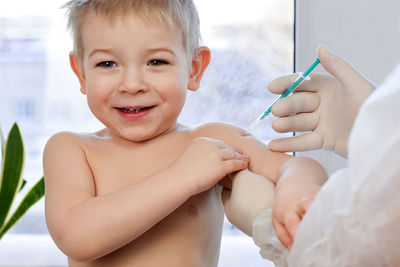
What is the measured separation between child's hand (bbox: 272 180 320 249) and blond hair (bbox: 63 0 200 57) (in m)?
0.45

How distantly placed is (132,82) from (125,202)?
0.24 m

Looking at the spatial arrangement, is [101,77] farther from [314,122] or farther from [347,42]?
[347,42]

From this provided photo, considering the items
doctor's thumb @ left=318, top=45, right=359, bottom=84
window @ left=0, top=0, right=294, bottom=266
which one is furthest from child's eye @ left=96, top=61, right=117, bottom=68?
window @ left=0, top=0, right=294, bottom=266

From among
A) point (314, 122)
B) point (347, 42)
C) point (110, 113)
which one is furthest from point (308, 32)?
point (110, 113)

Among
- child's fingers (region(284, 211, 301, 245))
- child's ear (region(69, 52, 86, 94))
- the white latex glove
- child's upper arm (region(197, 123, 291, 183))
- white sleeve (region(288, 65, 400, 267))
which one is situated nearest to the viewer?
white sleeve (region(288, 65, 400, 267))

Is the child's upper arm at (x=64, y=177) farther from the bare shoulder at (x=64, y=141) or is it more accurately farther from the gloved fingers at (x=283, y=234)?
the gloved fingers at (x=283, y=234)

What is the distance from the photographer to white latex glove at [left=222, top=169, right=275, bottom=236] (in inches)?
33.9

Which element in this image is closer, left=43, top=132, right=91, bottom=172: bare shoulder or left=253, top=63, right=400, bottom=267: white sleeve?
left=253, top=63, right=400, bottom=267: white sleeve

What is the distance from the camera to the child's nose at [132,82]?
990mm

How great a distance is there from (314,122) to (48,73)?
129 centimetres

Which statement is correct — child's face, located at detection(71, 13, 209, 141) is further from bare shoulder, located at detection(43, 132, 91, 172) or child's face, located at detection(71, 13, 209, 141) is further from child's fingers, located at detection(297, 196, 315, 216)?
child's fingers, located at detection(297, 196, 315, 216)

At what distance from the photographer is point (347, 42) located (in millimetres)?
1700

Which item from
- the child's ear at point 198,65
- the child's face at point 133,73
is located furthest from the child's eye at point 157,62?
the child's ear at point 198,65

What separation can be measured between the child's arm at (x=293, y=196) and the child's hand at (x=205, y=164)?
13 centimetres
